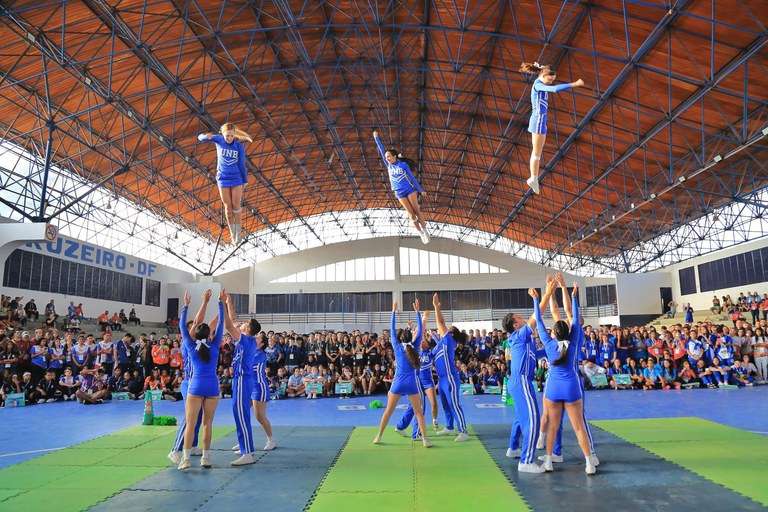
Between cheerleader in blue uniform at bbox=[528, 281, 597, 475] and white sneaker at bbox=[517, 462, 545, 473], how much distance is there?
0.09m

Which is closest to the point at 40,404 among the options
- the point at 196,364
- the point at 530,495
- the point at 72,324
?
the point at 72,324

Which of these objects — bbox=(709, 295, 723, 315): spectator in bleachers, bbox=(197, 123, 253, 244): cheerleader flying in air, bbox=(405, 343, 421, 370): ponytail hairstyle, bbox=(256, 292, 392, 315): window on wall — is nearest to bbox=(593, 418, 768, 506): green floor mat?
bbox=(405, 343, 421, 370): ponytail hairstyle

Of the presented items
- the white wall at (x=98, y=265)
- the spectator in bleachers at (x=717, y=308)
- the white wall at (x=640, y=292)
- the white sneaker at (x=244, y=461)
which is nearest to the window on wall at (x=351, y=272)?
the white wall at (x=98, y=265)

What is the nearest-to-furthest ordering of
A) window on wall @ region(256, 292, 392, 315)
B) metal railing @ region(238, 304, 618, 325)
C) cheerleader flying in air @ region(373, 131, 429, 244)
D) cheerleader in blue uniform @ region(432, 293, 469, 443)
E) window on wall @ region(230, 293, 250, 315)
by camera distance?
cheerleader flying in air @ region(373, 131, 429, 244), cheerleader in blue uniform @ region(432, 293, 469, 443), metal railing @ region(238, 304, 618, 325), window on wall @ region(230, 293, 250, 315), window on wall @ region(256, 292, 392, 315)

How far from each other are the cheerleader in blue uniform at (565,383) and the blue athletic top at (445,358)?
260cm

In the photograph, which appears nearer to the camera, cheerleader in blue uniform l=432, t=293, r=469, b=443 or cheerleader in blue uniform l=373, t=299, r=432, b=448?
cheerleader in blue uniform l=373, t=299, r=432, b=448

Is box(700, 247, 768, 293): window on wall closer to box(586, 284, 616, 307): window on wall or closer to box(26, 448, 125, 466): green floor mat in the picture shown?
box(586, 284, 616, 307): window on wall

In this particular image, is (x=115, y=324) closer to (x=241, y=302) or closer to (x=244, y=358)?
(x=241, y=302)

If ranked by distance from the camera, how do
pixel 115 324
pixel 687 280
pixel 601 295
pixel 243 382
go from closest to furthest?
pixel 243 382, pixel 115 324, pixel 687 280, pixel 601 295

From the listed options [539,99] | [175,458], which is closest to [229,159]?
[175,458]

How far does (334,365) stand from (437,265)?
25.3 metres

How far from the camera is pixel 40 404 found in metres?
14.6

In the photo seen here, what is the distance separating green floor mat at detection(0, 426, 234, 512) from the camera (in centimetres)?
544

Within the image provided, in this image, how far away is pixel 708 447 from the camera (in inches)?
290
